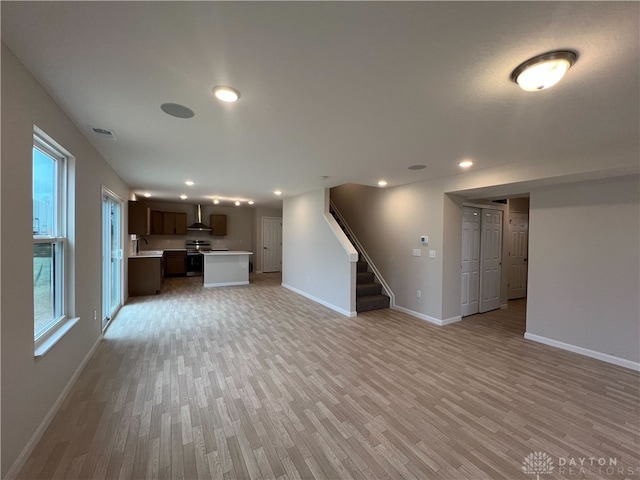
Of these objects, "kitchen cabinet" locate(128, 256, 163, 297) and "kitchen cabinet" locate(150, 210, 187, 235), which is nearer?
"kitchen cabinet" locate(128, 256, 163, 297)

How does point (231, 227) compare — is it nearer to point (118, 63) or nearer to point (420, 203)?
point (420, 203)

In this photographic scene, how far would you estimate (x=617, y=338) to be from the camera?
298 cm

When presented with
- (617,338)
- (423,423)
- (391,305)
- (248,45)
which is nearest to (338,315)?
(391,305)

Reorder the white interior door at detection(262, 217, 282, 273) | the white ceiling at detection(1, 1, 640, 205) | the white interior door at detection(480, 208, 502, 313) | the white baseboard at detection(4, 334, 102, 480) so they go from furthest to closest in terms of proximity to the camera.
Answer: the white interior door at detection(262, 217, 282, 273), the white interior door at detection(480, 208, 502, 313), the white baseboard at detection(4, 334, 102, 480), the white ceiling at detection(1, 1, 640, 205)

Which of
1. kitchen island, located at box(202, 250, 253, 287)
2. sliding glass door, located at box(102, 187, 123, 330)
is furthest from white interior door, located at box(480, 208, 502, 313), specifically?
sliding glass door, located at box(102, 187, 123, 330)

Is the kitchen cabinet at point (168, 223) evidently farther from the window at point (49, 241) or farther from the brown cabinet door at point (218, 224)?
the window at point (49, 241)

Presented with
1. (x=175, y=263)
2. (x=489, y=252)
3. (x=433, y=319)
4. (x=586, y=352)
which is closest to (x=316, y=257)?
(x=433, y=319)

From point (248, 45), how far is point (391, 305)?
4.98m

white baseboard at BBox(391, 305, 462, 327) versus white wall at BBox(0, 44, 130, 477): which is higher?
white wall at BBox(0, 44, 130, 477)

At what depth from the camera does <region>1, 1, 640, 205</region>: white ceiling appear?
1151 mm

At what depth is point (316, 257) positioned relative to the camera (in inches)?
228

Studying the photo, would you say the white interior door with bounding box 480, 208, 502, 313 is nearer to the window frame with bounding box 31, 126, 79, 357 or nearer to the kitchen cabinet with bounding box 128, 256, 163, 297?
the window frame with bounding box 31, 126, 79, 357

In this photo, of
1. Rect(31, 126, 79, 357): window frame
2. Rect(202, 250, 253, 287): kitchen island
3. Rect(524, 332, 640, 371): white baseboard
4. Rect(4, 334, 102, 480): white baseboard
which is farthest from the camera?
Rect(202, 250, 253, 287): kitchen island

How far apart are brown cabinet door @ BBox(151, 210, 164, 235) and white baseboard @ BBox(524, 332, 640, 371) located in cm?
968
